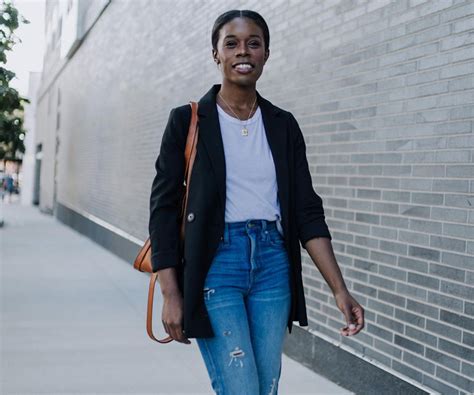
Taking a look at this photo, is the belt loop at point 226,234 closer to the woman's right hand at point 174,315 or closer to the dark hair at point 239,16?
the woman's right hand at point 174,315

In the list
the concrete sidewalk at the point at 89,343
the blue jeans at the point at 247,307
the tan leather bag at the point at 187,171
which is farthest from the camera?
the concrete sidewalk at the point at 89,343

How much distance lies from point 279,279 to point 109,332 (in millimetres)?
4555

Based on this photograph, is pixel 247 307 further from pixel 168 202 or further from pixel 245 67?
pixel 245 67

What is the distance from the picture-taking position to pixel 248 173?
2436 mm

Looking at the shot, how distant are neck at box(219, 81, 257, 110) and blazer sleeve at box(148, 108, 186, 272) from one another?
0.75ft

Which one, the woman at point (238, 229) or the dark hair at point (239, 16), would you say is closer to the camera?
the woman at point (238, 229)

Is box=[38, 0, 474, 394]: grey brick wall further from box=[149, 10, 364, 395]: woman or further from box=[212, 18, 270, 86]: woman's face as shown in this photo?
box=[212, 18, 270, 86]: woman's face

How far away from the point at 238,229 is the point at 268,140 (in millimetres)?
361

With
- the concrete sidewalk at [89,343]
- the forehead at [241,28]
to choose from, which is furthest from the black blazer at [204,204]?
the concrete sidewalk at [89,343]

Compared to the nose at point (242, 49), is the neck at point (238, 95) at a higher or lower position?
lower

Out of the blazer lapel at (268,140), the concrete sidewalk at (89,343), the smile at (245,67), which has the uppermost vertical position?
the smile at (245,67)

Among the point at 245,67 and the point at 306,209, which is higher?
the point at 245,67

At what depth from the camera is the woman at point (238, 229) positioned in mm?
2330

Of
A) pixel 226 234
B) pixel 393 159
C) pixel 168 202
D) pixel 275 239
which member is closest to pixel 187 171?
pixel 168 202
